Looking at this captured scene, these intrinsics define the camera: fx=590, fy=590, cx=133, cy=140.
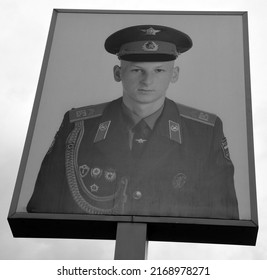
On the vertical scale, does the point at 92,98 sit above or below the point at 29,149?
above

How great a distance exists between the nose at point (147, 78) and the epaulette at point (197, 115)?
555 mm

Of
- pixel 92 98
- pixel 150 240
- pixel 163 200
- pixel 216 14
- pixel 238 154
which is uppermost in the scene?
pixel 216 14

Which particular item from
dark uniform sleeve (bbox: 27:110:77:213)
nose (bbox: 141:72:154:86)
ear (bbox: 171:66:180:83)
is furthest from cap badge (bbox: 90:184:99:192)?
ear (bbox: 171:66:180:83)

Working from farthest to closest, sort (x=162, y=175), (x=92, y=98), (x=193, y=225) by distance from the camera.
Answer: (x=92, y=98) < (x=162, y=175) < (x=193, y=225)

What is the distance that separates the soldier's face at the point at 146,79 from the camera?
8.00 meters

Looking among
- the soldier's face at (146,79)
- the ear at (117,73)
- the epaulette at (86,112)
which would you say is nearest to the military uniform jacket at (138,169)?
the epaulette at (86,112)

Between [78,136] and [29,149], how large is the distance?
65cm

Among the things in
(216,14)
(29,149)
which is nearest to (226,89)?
(216,14)

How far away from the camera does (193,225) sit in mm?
6621

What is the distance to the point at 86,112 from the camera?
7.92 metres

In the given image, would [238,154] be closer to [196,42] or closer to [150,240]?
[150,240]

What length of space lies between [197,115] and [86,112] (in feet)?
4.87

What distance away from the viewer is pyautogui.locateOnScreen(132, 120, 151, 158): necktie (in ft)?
24.2

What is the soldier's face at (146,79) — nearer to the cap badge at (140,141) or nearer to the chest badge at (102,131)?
the chest badge at (102,131)
